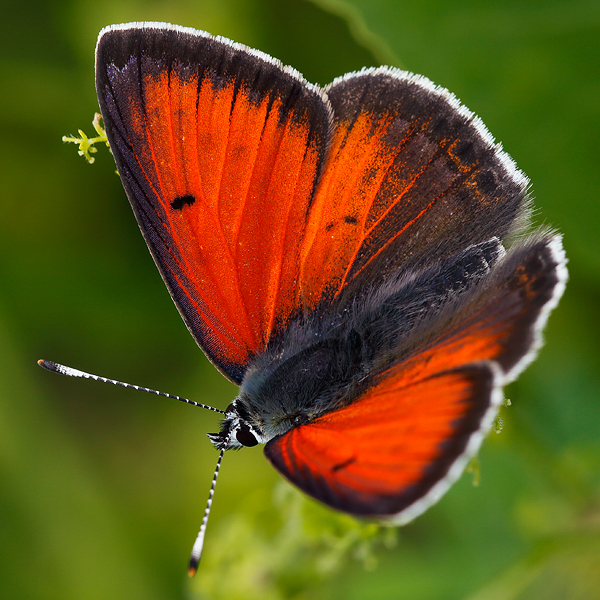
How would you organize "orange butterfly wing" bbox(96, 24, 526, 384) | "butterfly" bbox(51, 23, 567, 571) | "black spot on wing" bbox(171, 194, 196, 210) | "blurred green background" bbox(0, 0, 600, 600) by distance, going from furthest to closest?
"blurred green background" bbox(0, 0, 600, 600)
"black spot on wing" bbox(171, 194, 196, 210)
"orange butterfly wing" bbox(96, 24, 526, 384)
"butterfly" bbox(51, 23, 567, 571)

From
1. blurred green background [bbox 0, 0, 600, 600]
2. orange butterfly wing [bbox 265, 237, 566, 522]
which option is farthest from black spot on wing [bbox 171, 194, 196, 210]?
blurred green background [bbox 0, 0, 600, 600]

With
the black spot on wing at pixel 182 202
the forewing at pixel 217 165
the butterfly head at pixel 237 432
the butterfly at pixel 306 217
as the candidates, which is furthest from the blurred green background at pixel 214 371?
the black spot on wing at pixel 182 202

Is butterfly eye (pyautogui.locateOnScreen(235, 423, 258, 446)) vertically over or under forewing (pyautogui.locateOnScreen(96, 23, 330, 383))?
under

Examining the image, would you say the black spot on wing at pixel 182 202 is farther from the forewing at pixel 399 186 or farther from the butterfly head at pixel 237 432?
the butterfly head at pixel 237 432

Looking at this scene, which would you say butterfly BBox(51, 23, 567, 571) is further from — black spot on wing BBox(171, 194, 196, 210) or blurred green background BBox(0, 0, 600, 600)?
blurred green background BBox(0, 0, 600, 600)

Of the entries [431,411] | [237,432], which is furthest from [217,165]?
[431,411]

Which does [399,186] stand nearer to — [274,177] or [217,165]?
[274,177]

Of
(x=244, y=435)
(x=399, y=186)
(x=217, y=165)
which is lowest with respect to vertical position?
(x=244, y=435)
